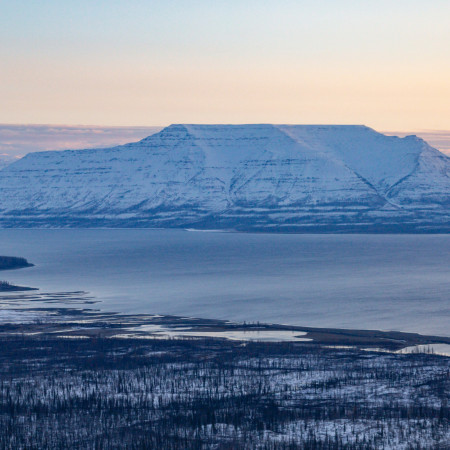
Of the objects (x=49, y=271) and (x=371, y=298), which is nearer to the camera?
(x=371, y=298)

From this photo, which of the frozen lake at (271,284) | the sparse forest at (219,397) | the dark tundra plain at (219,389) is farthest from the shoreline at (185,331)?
the sparse forest at (219,397)

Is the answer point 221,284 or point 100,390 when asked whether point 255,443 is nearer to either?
point 100,390

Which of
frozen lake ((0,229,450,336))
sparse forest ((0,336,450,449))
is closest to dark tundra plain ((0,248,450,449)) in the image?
sparse forest ((0,336,450,449))

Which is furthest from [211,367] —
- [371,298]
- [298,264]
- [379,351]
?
[298,264]

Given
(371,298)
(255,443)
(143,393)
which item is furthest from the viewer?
(371,298)

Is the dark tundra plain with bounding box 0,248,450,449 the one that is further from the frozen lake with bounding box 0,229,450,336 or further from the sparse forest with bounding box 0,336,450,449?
the frozen lake with bounding box 0,229,450,336

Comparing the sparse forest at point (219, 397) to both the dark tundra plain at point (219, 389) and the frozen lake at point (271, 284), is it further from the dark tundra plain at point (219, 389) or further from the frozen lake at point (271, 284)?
the frozen lake at point (271, 284)

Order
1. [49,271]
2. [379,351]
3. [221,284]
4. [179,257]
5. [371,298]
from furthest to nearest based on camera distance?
[179,257]
[49,271]
[221,284]
[371,298]
[379,351]

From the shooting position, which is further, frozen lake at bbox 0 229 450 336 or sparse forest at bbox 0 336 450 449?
frozen lake at bbox 0 229 450 336
